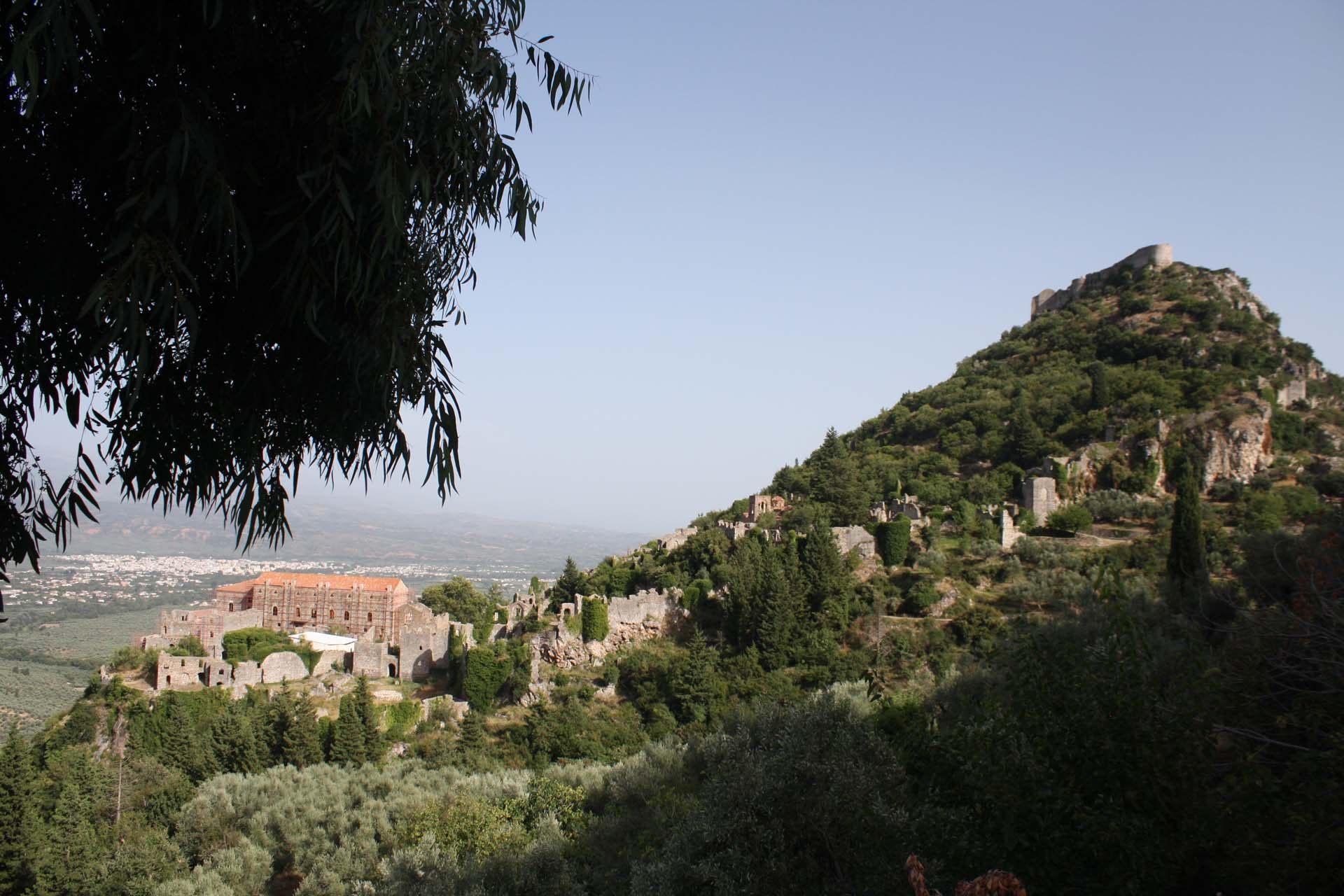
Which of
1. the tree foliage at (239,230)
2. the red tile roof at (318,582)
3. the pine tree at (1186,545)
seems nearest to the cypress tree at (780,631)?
the pine tree at (1186,545)

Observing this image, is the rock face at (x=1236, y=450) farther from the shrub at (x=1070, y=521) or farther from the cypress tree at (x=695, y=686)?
the cypress tree at (x=695, y=686)

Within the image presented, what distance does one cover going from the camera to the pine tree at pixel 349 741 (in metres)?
22.0

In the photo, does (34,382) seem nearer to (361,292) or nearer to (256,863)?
(361,292)

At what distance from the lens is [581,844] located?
1309 centimetres

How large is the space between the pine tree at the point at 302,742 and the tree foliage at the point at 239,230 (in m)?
20.9

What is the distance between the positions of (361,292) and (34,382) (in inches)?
58.9

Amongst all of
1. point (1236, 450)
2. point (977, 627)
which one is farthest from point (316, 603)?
point (1236, 450)

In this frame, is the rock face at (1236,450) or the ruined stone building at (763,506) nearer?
the rock face at (1236,450)

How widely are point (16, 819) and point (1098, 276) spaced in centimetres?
6635

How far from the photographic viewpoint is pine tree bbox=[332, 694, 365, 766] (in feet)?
72.1

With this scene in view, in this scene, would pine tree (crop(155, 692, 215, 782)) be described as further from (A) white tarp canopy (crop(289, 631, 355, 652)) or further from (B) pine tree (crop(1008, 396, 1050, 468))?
(B) pine tree (crop(1008, 396, 1050, 468))

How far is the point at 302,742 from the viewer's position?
2225 cm

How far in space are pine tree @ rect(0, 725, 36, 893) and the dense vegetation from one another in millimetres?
79

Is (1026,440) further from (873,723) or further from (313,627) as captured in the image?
(313,627)
